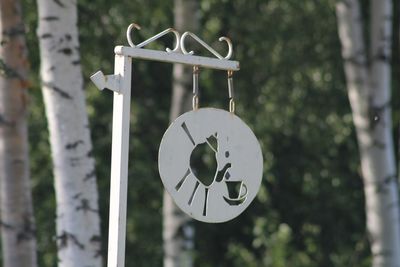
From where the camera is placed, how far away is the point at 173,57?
4.00m

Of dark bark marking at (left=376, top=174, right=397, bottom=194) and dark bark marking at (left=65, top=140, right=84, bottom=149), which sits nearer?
dark bark marking at (left=65, top=140, right=84, bottom=149)

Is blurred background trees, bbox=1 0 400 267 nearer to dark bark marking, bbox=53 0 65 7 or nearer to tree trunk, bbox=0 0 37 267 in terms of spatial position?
tree trunk, bbox=0 0 37 267

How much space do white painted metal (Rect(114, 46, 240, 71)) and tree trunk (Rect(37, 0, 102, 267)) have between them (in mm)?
1590

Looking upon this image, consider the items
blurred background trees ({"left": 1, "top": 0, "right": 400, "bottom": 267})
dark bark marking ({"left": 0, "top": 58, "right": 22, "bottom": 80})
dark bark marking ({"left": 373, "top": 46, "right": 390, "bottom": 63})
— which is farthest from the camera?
blurred background trees ({"left": 1, "top": 0, "right": 400, "bottom": 267})

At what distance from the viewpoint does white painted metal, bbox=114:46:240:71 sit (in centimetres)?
388

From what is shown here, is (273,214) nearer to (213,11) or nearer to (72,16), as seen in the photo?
(213,11)

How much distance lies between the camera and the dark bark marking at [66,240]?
219 inches

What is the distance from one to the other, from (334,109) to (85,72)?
288cm

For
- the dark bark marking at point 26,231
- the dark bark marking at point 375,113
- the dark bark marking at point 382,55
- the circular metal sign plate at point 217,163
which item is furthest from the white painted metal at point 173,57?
the dark bark marking at point 382,55

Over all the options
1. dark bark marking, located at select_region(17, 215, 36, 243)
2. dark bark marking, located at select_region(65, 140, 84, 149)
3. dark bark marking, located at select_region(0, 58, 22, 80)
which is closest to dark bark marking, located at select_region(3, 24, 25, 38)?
dark bark marking, located at select_region(0, 58, 22, 80)

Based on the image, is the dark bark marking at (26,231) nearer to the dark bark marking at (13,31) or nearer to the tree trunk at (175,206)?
the dark bark marking at (13,31)

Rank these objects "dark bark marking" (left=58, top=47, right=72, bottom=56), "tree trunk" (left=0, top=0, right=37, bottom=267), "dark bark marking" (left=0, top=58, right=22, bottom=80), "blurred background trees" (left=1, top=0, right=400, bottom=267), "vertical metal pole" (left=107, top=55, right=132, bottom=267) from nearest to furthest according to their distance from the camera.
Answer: "vertical metal pole" (left=107, top=55, right=132, bottom=267) → "dark bark marking" (left=0, top=58, right=22, bottom=80) → "dark bark marking" (left=58, top=47, right=72, bottom=56) → "tree trunk" (left=0, top=0, right=37, bottom=267) → "blurred background trees" (left=1, top=0, right=400, bottom=267)

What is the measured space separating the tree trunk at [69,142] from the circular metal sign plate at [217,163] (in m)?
1.53

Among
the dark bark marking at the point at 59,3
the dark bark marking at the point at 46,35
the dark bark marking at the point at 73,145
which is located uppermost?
the dark bark marking at the point at 59,3
